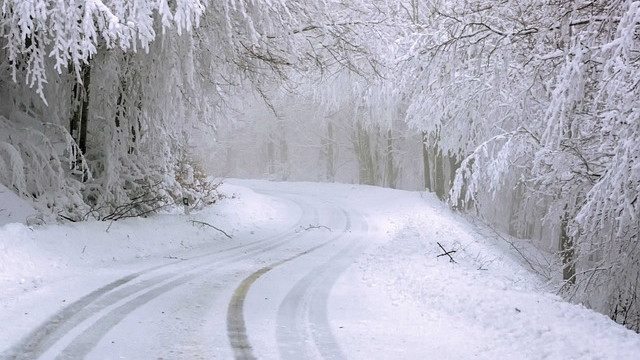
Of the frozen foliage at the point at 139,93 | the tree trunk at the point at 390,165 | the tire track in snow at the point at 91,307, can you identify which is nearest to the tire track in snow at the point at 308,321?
the tire track in snow at the point at 91,307

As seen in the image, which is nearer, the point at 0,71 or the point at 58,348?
the point at 58,348

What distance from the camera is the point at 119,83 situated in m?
12.7

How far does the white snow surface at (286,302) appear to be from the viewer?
18.7ft

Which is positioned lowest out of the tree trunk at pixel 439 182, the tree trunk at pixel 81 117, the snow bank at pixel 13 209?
the snow bank at pixel 13 209

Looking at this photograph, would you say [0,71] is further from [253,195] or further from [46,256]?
[253,195]

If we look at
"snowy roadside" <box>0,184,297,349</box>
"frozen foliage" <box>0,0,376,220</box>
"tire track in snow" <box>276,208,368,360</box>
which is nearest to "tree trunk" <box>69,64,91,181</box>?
"frozen foliage" <box>0,0,376,220</box>

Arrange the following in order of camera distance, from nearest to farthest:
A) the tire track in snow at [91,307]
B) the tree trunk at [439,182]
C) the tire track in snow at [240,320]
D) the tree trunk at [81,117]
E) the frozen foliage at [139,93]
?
the tire track in snow at [91,307], the tire track in snow at [240,320], the frozen foliage at [139,93], the tree trunk at [81,117], the tree trunk at [439,182]

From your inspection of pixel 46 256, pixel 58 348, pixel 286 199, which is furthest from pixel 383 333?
pixel 286 199

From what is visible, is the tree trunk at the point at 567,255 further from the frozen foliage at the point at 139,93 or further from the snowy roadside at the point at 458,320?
the frozen foliage at the point at 139,93

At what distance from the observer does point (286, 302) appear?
7.82 m

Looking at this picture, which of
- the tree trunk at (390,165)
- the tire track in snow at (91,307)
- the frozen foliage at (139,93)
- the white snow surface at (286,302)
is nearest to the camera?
the tire track in snow at (91,307)

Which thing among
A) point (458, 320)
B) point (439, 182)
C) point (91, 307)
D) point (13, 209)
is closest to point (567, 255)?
point (458, 320)

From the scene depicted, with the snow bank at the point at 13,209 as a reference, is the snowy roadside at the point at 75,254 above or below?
below

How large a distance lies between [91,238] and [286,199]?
19.6 meters
